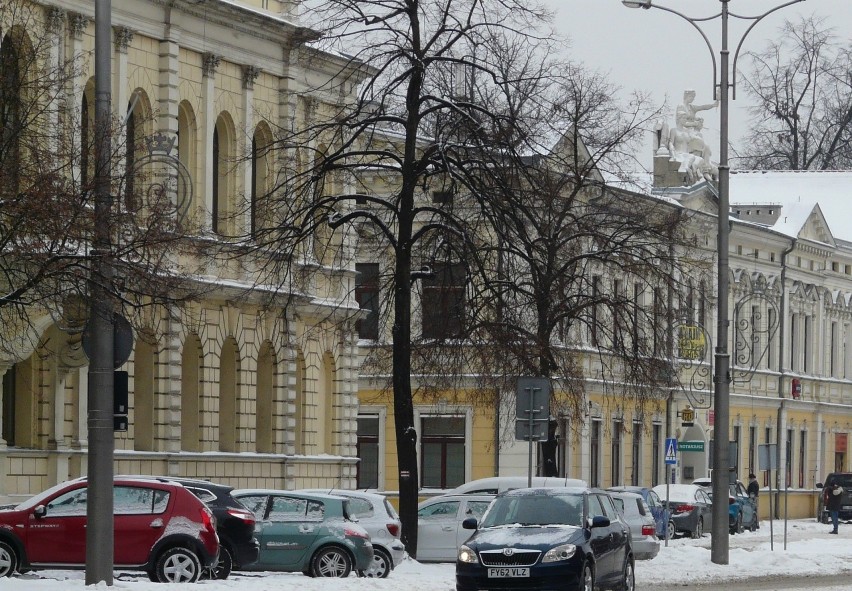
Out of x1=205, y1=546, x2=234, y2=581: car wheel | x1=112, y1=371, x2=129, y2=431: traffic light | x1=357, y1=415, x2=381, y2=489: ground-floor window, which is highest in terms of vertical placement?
x1=112, y1=371, x2=129, y2=431: traffic light

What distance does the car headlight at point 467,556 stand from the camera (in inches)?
1022

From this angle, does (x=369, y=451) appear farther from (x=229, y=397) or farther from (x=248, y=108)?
(x=248, y=108)

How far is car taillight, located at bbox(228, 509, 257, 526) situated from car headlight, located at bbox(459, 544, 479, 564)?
4320 mm

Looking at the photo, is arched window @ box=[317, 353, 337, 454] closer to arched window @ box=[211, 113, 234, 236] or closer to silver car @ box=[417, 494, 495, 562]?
arched window @ box=[211, 113, 234, 236]

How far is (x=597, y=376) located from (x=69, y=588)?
40.3 metres

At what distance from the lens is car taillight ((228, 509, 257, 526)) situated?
29.4m

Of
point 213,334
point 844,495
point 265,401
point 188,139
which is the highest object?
point 188,139

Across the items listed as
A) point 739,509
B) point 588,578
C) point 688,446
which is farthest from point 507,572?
point 739,509

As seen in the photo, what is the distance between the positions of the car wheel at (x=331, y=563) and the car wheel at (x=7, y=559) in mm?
4909

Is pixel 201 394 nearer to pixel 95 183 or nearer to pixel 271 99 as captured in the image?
pixel 271 99

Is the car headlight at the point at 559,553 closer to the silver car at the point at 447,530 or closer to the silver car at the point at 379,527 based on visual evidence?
the silver car at the point at 379,527

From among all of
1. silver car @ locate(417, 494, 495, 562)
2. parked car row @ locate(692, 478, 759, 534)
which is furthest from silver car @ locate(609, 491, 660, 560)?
parked car row @ locate(692, 478, 759, 534)

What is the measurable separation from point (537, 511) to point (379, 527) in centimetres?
607

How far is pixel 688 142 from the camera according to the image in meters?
75.9
